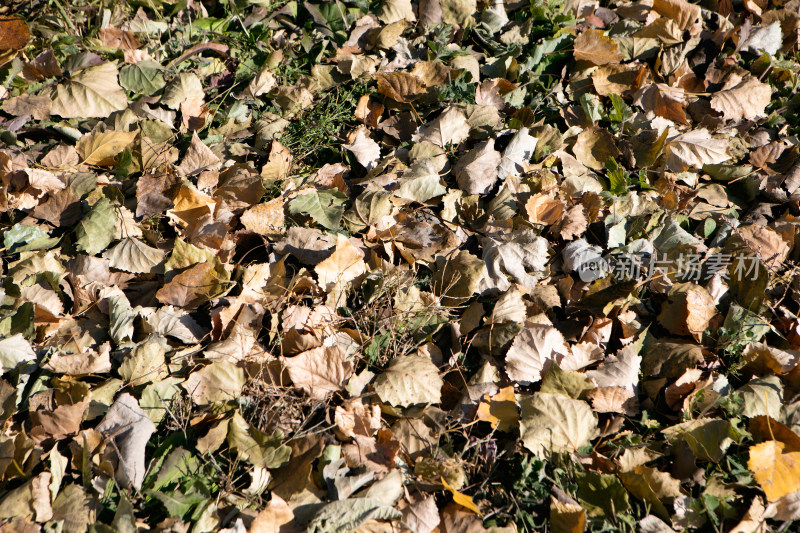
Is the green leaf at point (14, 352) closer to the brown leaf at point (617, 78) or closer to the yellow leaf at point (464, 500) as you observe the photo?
the yellow leaf at point (464, 500)

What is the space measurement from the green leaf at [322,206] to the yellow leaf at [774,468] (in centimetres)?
159

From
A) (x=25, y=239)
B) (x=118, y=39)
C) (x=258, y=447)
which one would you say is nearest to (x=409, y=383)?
(x=258, y=447)

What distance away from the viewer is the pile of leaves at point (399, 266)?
176cm

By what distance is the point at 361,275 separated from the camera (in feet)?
7.32

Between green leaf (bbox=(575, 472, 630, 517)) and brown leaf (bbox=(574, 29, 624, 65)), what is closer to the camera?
green leaf (bbox=(575, 472, 630, 517))

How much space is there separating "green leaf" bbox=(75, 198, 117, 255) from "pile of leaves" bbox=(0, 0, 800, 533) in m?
0.01

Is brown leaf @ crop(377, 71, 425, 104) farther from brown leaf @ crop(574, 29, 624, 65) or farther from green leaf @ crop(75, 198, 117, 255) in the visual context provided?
green leaf @ crop(75, 198, 117, 255)

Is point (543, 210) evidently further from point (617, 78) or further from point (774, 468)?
point (774, 468)

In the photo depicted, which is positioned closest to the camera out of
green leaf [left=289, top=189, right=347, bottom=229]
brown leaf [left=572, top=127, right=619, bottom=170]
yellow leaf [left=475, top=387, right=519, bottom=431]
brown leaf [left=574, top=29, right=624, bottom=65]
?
yellow leaf [left=475, top=387, right=519, bottom=431]

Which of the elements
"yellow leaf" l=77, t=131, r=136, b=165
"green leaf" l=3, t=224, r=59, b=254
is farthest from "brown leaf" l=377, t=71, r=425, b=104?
"green leaf" l=3, t=224, r=59, b=254

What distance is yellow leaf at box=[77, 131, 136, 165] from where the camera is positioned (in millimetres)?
2488

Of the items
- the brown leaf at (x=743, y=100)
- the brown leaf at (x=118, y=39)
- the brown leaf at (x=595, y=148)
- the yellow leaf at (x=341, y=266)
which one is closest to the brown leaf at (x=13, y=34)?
the brown leaf at (x=118, y=39)

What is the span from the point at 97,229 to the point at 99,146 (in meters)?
0.45

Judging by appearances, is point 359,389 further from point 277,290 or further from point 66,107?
point 66,107
